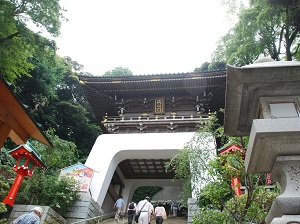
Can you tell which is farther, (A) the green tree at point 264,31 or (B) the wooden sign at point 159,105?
(B) the wooden sign at point 159,105

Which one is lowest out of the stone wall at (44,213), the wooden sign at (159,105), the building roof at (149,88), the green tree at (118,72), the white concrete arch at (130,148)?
the stone wall at (44,213)

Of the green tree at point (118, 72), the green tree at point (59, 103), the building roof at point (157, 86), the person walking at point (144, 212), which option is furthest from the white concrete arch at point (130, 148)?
the green tree at point (118, 72)

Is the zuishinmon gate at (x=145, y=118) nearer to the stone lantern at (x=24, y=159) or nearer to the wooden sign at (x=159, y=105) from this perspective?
the wooden sign at (x=159, y=105)

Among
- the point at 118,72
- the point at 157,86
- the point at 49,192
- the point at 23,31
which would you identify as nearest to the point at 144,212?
the point at 49,192

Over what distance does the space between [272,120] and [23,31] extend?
8.41 metres

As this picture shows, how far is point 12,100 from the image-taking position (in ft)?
15.6

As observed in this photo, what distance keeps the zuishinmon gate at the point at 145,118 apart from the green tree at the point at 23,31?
522 centimetres

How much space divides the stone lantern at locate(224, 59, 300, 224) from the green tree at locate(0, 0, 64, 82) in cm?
745

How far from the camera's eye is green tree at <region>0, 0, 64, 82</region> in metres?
8.26

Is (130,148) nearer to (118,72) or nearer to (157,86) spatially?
(157,86)

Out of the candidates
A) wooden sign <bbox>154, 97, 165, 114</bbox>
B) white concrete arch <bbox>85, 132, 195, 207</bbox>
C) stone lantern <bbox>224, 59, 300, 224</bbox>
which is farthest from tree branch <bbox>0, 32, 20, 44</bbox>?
wooden sign <bbox>154, 97, 165, 114</bbox>

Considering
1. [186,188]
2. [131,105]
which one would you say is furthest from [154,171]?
[186,188]

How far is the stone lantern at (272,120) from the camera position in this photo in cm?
300

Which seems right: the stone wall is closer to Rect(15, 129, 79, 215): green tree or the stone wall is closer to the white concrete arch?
Rect(15, 129, 79, 215): green tree
